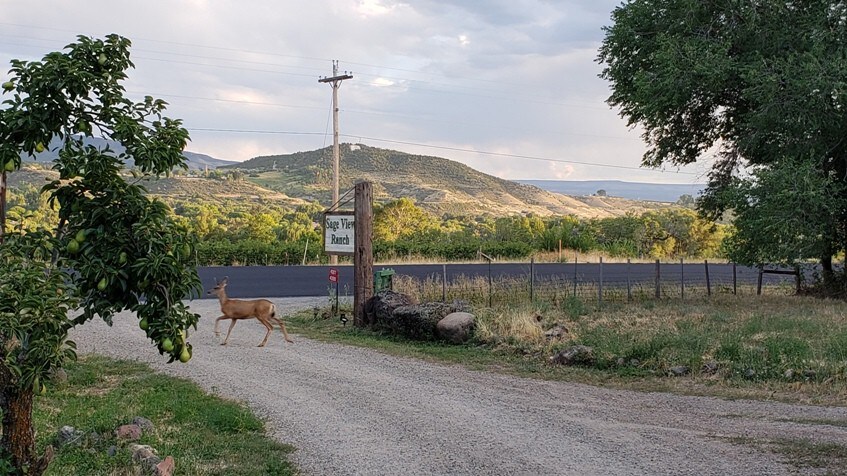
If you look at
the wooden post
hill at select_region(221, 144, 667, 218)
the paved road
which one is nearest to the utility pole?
the paved road

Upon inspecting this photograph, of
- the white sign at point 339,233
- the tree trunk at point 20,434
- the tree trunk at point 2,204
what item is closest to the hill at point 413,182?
the white sign at point 339,233

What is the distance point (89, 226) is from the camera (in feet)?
13.8

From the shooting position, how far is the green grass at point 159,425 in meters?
6.59

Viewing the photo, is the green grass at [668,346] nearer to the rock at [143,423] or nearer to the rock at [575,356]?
the rock at [575,356]

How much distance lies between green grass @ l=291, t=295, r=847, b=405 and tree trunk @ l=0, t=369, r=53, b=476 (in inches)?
323

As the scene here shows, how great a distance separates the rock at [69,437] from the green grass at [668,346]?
6.78 meters

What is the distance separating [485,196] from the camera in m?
109

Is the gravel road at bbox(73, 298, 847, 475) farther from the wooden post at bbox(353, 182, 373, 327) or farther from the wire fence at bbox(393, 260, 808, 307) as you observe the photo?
the wire fence at bbox(393, 260, 808, 307)

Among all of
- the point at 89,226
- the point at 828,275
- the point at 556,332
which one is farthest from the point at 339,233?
the point at 828,275

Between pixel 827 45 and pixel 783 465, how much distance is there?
592 inches

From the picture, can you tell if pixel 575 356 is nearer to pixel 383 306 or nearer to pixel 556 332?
pixel 556 332

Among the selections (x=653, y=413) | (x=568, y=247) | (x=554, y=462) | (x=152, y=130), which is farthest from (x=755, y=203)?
(x=568, y=247)

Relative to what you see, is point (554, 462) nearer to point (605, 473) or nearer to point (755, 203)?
point (605, 473)

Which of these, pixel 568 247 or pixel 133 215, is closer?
pixel 133 215
